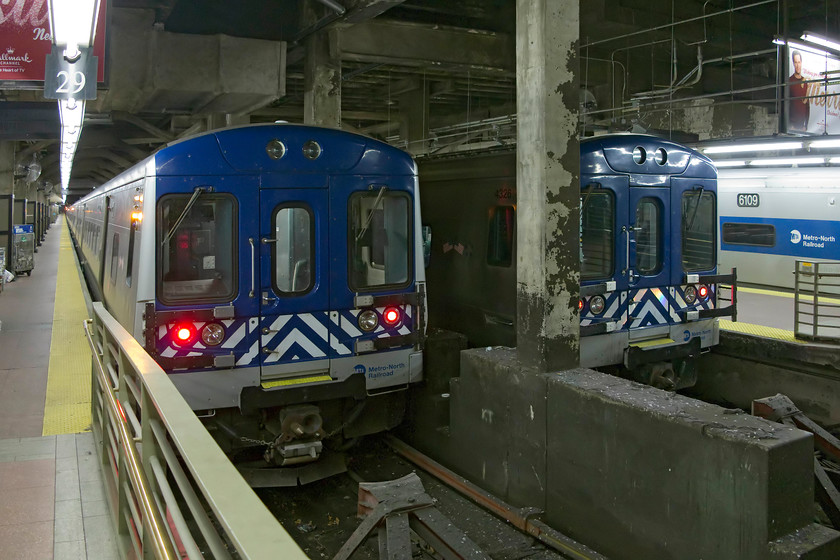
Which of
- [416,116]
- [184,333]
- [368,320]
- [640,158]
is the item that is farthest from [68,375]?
[416,116]

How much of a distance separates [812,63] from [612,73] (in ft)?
14.4

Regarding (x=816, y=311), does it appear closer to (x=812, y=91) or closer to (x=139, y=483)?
(x=812, y=91)

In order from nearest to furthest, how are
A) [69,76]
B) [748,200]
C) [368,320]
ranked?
[69,76], [368,320], [748,200]

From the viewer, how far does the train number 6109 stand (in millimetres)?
14727

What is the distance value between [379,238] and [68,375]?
3.64m

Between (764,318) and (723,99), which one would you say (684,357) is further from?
(723,99)

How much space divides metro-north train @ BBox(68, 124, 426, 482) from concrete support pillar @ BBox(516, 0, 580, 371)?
1210mm

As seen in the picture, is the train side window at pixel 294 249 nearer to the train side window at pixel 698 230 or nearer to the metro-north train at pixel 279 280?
the metro-north train at pixel 279 280

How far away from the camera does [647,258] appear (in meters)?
8.12

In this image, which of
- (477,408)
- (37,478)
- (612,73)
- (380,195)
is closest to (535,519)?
(477,408)

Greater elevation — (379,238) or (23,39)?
(23,39)

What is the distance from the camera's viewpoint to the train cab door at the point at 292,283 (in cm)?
635

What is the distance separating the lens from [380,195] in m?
6.72

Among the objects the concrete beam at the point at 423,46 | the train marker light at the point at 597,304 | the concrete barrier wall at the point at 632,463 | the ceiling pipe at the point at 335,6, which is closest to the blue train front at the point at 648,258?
the train marker light at the point at 597,304
